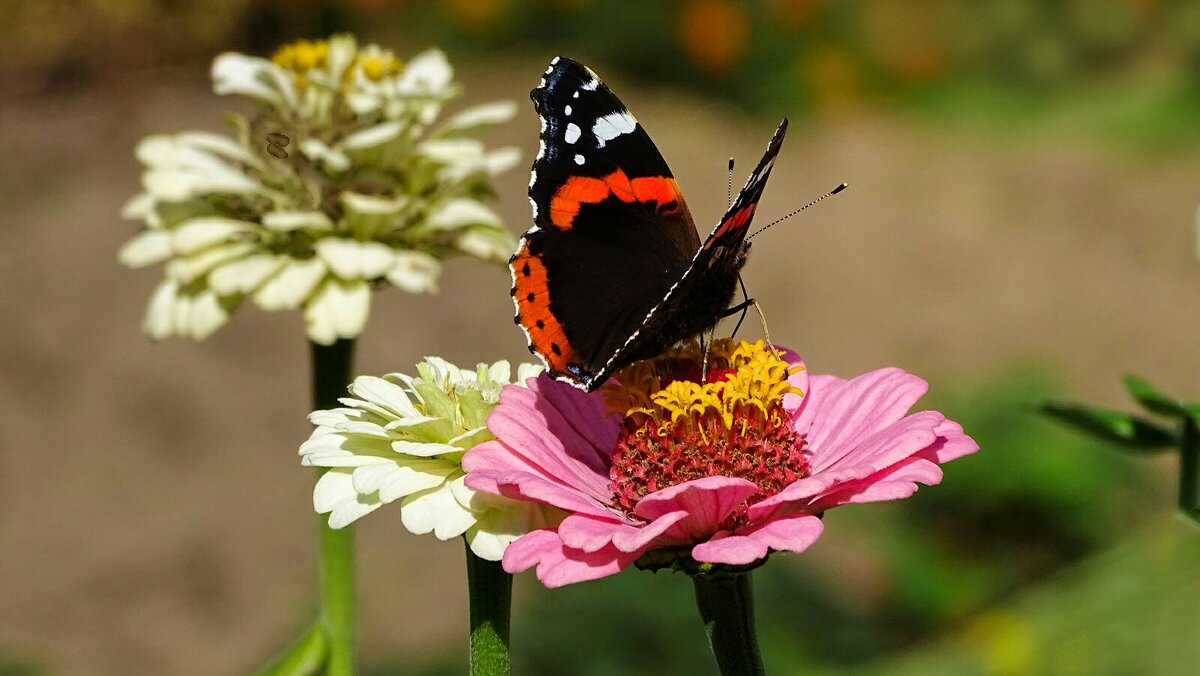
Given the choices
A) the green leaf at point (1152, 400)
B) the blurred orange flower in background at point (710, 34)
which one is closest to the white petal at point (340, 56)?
the green leaf at point (1152, 400)

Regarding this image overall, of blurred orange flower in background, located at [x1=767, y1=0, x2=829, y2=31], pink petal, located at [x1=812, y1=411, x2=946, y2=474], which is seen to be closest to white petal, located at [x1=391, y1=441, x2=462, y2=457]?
pink petal, located at [x1=812, y1=411, x2=946, y2=474]

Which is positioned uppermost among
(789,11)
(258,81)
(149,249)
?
(789,11)

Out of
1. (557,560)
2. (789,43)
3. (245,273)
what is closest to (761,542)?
(557,560)

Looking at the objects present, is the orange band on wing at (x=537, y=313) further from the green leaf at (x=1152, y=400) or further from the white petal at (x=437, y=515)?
the green leaf at (x=1152, y=400)

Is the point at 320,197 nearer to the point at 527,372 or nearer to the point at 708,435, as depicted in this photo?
the point at 527,372

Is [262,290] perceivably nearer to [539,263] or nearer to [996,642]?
[539,263]

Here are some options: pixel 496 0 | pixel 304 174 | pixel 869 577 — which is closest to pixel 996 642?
pixel 869 577

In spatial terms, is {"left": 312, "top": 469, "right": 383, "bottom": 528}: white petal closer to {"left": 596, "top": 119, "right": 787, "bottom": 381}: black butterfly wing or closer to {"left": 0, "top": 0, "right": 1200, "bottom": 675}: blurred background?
{"left": 596, "top": 119, "right": 787, "bottom": 381}: black butterfly wing
